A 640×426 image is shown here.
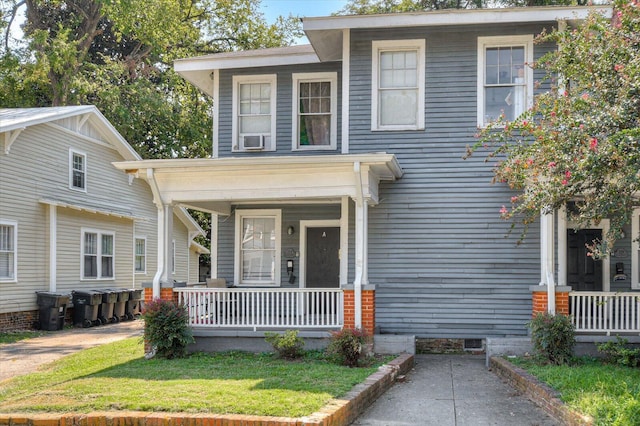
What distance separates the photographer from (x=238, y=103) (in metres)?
15.0

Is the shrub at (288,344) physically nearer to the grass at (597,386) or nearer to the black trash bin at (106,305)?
the grass at (597,386)

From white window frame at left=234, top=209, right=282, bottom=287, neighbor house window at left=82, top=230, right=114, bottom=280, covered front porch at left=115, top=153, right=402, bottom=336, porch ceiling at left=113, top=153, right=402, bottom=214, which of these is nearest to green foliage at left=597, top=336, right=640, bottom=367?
covered front porch at left=115, top=153, right=402, bottom=336

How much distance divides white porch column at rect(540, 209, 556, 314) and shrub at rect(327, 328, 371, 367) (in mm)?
3327

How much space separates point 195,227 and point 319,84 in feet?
50.3

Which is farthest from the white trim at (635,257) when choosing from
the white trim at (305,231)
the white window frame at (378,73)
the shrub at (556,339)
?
the white trim at (305,231)

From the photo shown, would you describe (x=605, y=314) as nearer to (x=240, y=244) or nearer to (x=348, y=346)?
(x=348, y=346)

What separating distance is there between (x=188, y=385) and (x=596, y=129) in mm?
5963

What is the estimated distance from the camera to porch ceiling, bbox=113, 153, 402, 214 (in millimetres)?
11523

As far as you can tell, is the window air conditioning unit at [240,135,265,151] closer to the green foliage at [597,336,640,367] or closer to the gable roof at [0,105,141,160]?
the gable roof at [0,105,141,160]

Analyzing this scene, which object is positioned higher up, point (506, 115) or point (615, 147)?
point (506, 115)

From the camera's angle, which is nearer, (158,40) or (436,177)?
(436,177)

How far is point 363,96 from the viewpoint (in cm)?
1328

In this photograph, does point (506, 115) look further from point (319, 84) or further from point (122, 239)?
point (122, 239)

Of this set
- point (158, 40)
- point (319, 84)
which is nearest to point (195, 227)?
point (158, 40)
